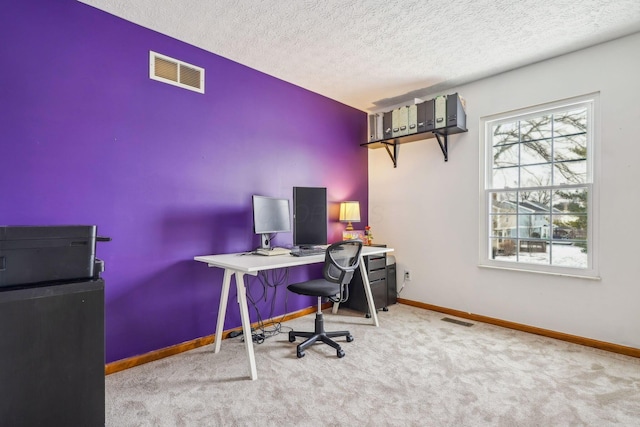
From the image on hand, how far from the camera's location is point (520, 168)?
311 centimetres

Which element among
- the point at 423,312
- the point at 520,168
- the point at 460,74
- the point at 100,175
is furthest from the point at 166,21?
the point at 423,312

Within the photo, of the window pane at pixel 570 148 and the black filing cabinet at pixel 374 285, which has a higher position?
the window pane at pixel 570 148

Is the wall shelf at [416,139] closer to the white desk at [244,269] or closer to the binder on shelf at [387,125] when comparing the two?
the binder on shelf at [387,125]

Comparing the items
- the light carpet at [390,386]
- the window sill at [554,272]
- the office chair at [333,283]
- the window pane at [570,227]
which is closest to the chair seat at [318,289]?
the office chair at [333,283]

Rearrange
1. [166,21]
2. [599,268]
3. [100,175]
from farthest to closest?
[599,268] → [166,21] → [100,175]

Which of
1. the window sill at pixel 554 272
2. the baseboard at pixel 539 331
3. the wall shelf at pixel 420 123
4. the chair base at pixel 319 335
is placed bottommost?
the baseboard at pixel 539 331

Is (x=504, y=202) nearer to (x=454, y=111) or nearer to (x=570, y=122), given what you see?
(x=570, y=122)

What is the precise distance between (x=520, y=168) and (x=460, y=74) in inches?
44.9

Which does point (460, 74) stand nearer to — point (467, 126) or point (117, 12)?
point (467, 126)

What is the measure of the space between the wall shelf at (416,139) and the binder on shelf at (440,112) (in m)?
0.05

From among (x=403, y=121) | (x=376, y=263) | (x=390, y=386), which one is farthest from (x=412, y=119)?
(x=390, y=386)

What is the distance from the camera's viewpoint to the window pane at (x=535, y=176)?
2.94 m

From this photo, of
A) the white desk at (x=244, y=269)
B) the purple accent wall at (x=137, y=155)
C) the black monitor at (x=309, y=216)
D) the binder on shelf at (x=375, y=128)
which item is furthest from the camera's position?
the binder on shelf at (x=375, y=128)

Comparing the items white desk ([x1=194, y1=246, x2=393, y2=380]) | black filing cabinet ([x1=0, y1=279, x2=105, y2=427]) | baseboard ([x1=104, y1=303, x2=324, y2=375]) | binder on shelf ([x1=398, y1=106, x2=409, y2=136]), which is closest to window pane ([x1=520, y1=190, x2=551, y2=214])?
binder on shelf ([x1=398, y1=106, x2=409, y2=136])
